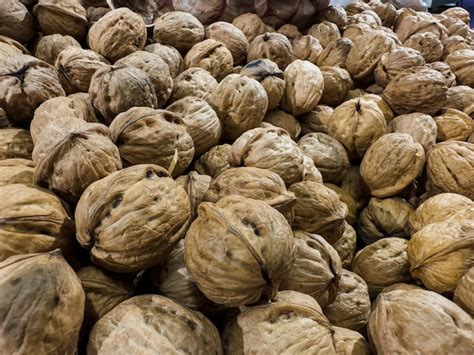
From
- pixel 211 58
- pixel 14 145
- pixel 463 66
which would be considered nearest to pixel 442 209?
pixel 211 58

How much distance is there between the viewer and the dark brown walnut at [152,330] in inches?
43.4

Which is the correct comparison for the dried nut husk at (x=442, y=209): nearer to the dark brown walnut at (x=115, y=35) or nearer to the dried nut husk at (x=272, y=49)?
the dried nut husk at (x=272, y=49)

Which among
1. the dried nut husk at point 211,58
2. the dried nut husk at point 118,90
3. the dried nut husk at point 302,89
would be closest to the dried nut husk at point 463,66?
the dried nut husk at point 302,89

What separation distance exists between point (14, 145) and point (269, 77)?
1.42 meters

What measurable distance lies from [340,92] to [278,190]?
151 centimetres

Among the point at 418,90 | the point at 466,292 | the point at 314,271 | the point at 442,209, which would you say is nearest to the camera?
the point at 466,292

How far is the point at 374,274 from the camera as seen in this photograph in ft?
6.27

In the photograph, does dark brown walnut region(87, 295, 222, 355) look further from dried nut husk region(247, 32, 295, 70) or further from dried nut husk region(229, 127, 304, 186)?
dried nut husk region(247, 32, 295, 70)

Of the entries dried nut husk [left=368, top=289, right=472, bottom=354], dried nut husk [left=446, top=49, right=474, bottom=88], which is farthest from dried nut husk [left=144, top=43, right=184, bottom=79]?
dried nut husk [left=446, top=49, right=474, bottom=88]

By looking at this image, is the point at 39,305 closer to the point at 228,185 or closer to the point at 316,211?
the point at 228,185

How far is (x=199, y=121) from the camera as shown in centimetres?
200

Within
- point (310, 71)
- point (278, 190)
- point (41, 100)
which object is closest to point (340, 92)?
point (310, 71)

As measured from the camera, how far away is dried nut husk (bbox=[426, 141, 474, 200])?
2.19m

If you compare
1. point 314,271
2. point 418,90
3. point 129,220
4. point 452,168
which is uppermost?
point 418,90
